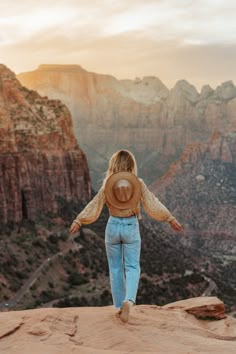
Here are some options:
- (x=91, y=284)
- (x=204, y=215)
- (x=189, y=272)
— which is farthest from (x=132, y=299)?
(x=204, y=215)

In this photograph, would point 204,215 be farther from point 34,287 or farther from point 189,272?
point 34,287

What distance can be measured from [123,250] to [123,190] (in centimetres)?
120

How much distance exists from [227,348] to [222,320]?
3.42 m

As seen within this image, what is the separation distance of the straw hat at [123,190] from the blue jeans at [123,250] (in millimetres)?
304

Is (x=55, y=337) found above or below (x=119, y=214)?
below

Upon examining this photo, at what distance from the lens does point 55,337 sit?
34.4 ft

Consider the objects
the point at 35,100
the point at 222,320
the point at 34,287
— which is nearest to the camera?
the point at 222,320

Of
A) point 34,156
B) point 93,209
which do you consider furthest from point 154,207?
point 34,156

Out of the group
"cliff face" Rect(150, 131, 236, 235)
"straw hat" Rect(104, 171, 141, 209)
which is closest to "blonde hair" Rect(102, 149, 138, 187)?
"straw hat" Rect(104, 171, 141, 209)

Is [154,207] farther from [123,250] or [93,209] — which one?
[93,209]

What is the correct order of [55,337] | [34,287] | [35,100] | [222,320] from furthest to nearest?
1. [35,100]
2. [34,287]
3. [222,320]
4. [55,337]

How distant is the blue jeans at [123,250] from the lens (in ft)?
41.3

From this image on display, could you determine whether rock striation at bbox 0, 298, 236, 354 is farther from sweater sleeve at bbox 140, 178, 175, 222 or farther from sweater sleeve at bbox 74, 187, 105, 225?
sweater sleeve at bbox 140, 178, 175, 222

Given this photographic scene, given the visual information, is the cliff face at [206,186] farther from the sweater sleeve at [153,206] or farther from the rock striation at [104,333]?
the rock striation at [104,333]
